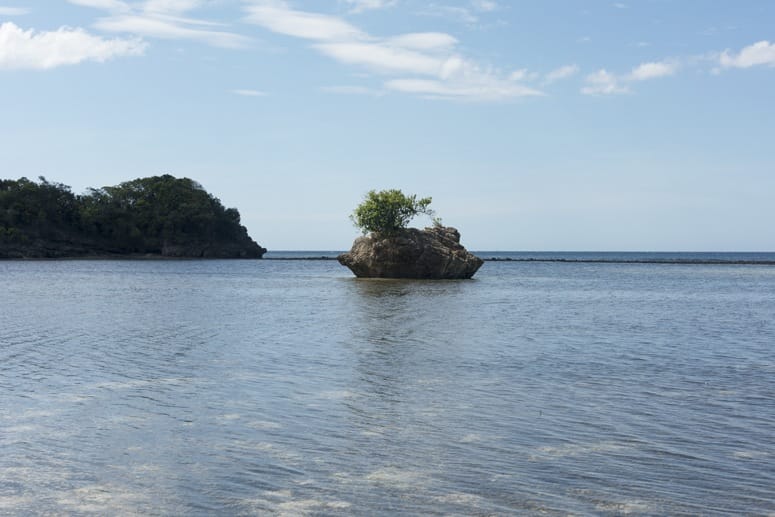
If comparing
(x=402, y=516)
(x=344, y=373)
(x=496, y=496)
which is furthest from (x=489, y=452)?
(x=344, y=373)

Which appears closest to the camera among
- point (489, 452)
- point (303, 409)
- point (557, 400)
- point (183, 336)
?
point (489, 452)

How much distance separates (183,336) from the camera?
94.0ft

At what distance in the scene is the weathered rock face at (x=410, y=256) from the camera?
267 feet

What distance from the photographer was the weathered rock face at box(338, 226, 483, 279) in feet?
267

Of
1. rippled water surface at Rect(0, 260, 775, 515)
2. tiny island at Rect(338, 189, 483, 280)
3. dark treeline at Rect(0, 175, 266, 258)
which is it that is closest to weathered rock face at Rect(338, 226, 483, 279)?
tiny island at Rect(338, 189, 483, 280)

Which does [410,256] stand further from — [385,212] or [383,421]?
[383,421]

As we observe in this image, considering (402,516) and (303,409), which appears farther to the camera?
(303,409)

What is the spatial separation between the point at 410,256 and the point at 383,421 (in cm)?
6762

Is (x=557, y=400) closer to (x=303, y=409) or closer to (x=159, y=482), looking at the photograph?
(x=303, y=409)

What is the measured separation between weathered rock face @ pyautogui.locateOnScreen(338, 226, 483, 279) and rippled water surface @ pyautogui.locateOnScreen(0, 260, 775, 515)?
165 ft

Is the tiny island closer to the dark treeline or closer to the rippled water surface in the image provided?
the rippled water surface

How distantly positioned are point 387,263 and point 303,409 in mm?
68056

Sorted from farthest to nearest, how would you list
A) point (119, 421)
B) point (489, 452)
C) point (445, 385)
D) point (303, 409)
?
1. point (445, 385)
2. point (303, 409)
3. point (119, 421)
4. point (489, 452)

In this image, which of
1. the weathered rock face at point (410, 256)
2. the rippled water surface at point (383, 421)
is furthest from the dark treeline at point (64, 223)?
the rippled water surface at point (383, 421)
